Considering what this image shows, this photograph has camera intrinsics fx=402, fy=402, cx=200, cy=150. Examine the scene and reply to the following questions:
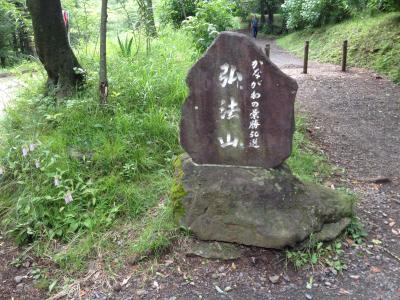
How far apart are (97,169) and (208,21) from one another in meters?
5.07

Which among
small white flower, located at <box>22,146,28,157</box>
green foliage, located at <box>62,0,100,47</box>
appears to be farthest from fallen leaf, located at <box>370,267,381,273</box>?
green foliage, located at <box>62,0,100,47</box>

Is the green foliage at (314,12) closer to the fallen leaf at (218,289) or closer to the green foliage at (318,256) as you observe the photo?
the green foliage at (318,256)

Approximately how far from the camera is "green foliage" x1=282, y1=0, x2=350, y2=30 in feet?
53.9

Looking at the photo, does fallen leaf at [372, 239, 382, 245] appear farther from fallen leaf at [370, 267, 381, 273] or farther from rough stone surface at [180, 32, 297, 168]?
rough stone surface at [180, 32, 297, 168]

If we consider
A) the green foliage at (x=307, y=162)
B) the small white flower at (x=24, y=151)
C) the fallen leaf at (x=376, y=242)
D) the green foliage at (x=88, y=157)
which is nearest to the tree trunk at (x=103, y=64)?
the green foliage at (x=88, y=157)

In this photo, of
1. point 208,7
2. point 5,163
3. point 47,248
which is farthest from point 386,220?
point 208,7

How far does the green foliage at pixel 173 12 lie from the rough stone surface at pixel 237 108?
1074 centimetres

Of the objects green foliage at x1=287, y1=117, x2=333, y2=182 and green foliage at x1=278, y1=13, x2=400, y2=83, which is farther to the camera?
green foliage at x1=278, y1=13, x2=400, y2=83

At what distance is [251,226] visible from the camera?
140 inches

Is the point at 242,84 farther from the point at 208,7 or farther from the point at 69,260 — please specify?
the point at 208,7

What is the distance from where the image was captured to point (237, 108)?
3660mm

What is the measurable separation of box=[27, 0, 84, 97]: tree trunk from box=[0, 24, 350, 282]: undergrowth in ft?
0.79

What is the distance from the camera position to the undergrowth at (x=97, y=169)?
12.7ft

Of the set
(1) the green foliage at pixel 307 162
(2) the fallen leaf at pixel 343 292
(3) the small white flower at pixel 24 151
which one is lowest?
(2) the fallen leaf at pixel 343 292
